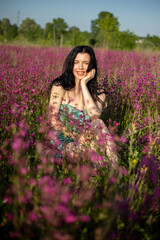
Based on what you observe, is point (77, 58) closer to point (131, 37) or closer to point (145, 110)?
point (145, 110)

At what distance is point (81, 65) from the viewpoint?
8.28 ft

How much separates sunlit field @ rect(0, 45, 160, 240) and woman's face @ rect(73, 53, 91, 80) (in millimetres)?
640

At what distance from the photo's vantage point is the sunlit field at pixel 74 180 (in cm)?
87

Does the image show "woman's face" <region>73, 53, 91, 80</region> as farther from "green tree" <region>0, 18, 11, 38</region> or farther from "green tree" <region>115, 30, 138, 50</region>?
"green tree" <region>115, 30, 138, 50</region>

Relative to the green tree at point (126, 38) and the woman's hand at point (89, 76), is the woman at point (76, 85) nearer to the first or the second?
the woman's hand at point (89, 76)

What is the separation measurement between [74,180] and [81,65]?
1.59 metres

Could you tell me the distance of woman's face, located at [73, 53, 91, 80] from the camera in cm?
253

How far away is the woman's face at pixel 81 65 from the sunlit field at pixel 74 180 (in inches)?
25.2

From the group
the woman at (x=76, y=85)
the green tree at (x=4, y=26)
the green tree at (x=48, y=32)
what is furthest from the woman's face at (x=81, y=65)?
the green tree at (x=48, y=32)

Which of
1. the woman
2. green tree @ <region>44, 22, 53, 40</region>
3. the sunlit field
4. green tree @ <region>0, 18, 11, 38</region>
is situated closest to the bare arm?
the woman

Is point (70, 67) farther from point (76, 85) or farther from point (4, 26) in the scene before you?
point (4, 26)

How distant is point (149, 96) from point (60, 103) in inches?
59.8

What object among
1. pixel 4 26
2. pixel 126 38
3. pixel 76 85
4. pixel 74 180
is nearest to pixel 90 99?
pixel 76 85

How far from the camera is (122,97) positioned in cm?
325
